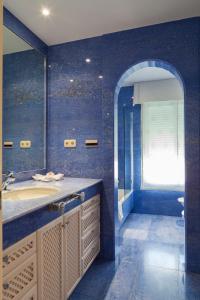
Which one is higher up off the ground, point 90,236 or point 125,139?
point 125,139

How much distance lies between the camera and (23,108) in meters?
2.42

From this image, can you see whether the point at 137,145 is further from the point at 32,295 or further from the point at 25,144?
the point at 32,295

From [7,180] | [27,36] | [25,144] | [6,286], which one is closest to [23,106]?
[25,144]

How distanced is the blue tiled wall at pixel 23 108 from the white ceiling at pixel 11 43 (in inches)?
1.8

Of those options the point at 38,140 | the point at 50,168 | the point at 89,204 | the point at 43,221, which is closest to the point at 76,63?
the point at 38,140

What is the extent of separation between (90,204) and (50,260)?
30.2 inches

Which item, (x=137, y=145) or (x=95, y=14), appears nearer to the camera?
(x=95, y=14)

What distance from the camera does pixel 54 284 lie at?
1461mm

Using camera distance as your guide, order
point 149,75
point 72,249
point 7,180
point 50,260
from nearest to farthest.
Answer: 1. point 50,260
2. point 72,249
3. point 7,180
4. point 149,75

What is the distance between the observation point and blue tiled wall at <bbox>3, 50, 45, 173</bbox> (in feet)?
7.12

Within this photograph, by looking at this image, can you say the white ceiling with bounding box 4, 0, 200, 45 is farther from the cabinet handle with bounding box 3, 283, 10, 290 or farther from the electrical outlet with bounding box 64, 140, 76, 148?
the cabinet handle with bounding box 3, 283, 10, 290

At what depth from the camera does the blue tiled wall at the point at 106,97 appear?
2.19 m

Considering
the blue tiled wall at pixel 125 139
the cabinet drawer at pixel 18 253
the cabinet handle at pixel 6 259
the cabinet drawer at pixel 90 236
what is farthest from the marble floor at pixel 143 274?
the blue tiled wall at pixel 125 139

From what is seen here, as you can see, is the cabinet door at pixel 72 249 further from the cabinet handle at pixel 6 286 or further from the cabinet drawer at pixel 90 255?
the cabinet handle at pixel 6 286
